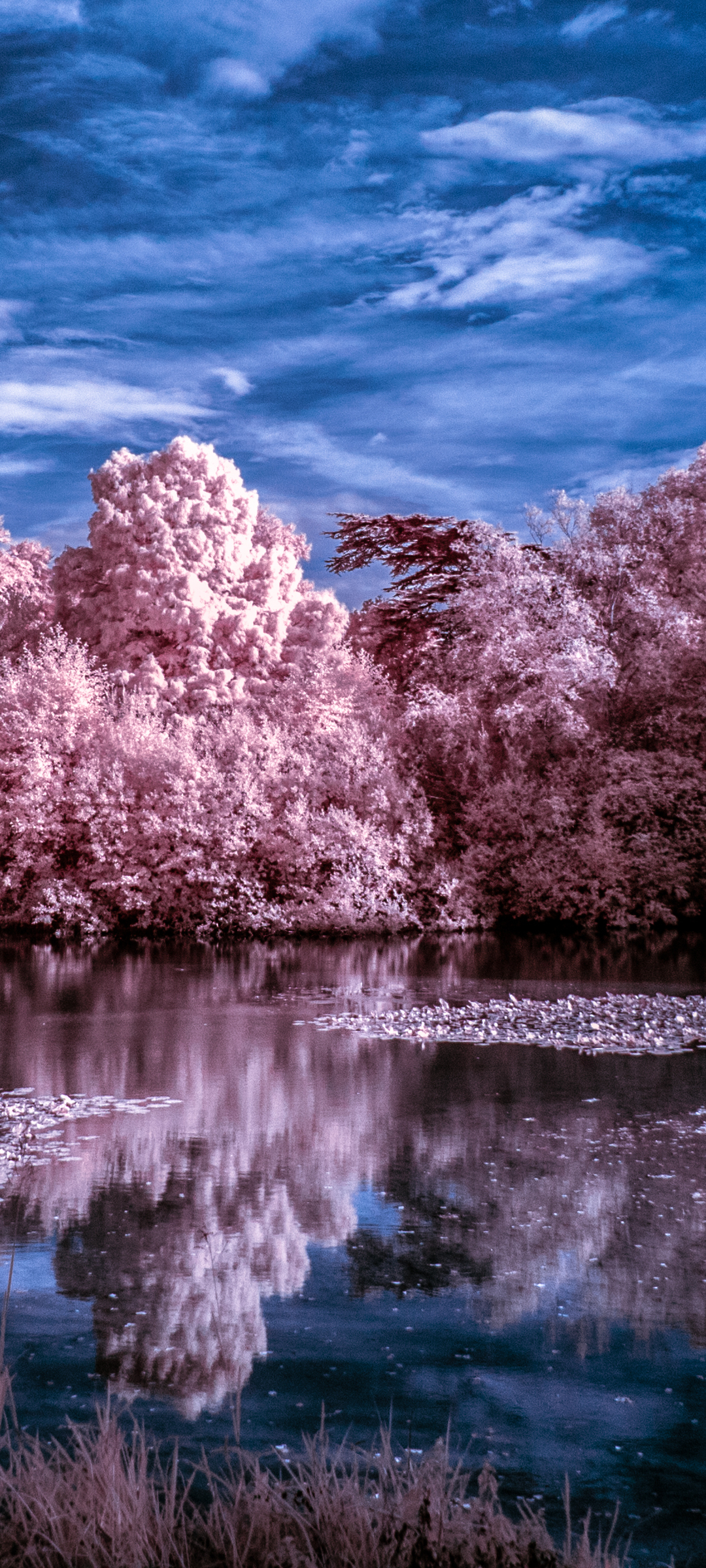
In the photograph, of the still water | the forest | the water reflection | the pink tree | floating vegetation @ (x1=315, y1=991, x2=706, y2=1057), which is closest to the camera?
the still water

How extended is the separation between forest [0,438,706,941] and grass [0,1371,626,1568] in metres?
23.4

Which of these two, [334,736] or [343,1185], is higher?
[334,736]

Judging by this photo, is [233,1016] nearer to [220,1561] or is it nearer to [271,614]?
[220,1561]

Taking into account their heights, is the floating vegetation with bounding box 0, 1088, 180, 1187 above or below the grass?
above

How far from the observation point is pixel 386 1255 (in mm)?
7555

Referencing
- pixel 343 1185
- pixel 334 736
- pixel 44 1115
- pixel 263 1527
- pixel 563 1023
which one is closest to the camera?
pixel 263 1527

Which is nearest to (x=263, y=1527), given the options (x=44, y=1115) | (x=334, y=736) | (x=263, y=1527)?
(x=263, y=1527)

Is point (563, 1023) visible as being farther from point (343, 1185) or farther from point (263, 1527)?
point (263, 1527)

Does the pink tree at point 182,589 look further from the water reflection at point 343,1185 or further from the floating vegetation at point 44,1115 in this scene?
the floating vegetation at point 44,1115

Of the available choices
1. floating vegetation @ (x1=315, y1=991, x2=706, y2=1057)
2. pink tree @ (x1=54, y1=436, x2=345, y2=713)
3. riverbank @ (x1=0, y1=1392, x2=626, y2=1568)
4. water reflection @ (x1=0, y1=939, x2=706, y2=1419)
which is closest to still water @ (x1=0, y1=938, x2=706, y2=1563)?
water reflection @ (x1=0, y1=939, x2=706, y2=1419)

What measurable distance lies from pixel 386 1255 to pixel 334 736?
75.1ft

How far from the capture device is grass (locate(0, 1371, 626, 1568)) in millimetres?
3729

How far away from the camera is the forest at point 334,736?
27859 mm

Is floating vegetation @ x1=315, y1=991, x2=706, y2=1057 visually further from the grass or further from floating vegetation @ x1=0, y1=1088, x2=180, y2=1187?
the grass
